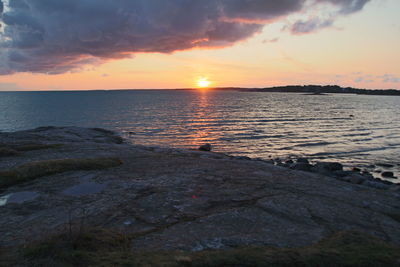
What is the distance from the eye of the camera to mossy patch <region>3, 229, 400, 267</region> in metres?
7.27

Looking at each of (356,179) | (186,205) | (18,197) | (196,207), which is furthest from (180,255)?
(356,179)

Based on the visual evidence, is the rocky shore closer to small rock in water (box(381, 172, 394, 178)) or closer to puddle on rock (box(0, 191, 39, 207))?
puddle on rock (box(0, 191, 39, 207))

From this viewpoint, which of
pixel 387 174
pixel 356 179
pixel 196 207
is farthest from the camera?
pixel 387 174

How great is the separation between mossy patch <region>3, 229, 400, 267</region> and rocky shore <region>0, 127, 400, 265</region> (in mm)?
542

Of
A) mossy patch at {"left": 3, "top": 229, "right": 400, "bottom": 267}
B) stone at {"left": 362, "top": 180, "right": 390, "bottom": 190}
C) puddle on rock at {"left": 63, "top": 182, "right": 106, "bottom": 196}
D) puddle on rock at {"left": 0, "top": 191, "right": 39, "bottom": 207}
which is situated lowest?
stone at {"left": 362, "top": 180, "right": 390, "bottom": 190}

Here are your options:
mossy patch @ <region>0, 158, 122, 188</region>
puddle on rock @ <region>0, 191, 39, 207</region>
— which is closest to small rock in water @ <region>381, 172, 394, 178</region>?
mossy patch @ <region>0, 158, 122, 188</region>

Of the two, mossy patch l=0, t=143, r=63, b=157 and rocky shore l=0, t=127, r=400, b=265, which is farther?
mossy patch l=0, t=143, r=63, b=157

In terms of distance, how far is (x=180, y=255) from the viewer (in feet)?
25.6

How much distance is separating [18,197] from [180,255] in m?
10.4

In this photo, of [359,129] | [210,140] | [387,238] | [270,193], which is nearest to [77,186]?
[270,193]

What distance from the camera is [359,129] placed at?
65062mm

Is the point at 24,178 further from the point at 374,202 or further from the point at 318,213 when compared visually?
the point at 374,202

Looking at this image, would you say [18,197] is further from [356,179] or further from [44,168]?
[356,179]

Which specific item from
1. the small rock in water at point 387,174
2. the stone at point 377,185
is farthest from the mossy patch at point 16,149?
the small rock in water at point 387,174
